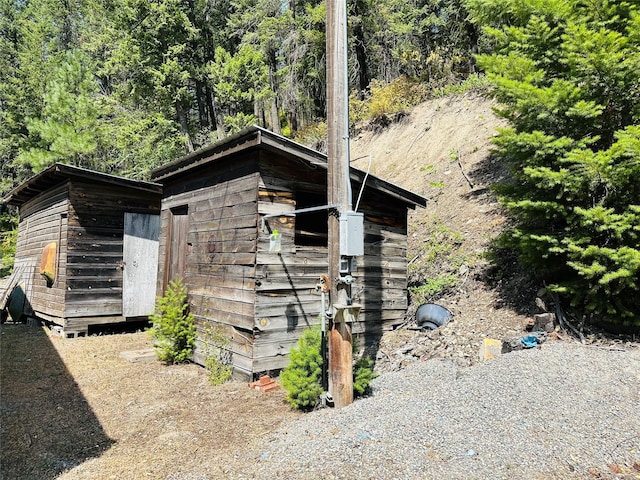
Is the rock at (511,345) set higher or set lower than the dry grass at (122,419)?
higher

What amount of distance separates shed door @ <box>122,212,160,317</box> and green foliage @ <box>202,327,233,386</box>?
405 cm

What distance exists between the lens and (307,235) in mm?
6031

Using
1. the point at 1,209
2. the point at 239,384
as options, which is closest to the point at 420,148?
the point at 239,384

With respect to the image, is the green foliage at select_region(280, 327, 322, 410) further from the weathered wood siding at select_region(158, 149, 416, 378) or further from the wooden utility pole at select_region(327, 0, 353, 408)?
the weathered wood siding at select_region(158, 149, 416, 378)

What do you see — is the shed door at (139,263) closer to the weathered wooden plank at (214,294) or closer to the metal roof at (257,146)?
the metal roof at (257,146)

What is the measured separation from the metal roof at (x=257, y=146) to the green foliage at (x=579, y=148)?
202 centimetres

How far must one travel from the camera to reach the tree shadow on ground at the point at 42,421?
3.45 metres

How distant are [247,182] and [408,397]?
3.50m

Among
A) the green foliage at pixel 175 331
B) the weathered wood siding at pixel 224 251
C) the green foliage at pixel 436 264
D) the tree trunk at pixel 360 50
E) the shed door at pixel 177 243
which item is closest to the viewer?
the weathered wood siding at pixel 224 251

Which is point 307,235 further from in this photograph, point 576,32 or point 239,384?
point 576,32

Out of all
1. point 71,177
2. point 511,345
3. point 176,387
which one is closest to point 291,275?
point 176,387

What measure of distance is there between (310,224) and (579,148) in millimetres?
3854

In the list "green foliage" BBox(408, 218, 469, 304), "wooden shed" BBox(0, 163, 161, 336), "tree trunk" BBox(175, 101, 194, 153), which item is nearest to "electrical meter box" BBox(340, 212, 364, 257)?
"green foliage" BBox(408, 218, 469, 304)

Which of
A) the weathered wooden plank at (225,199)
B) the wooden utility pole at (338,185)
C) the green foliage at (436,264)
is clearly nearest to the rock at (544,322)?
the green foliage at (436,264)
